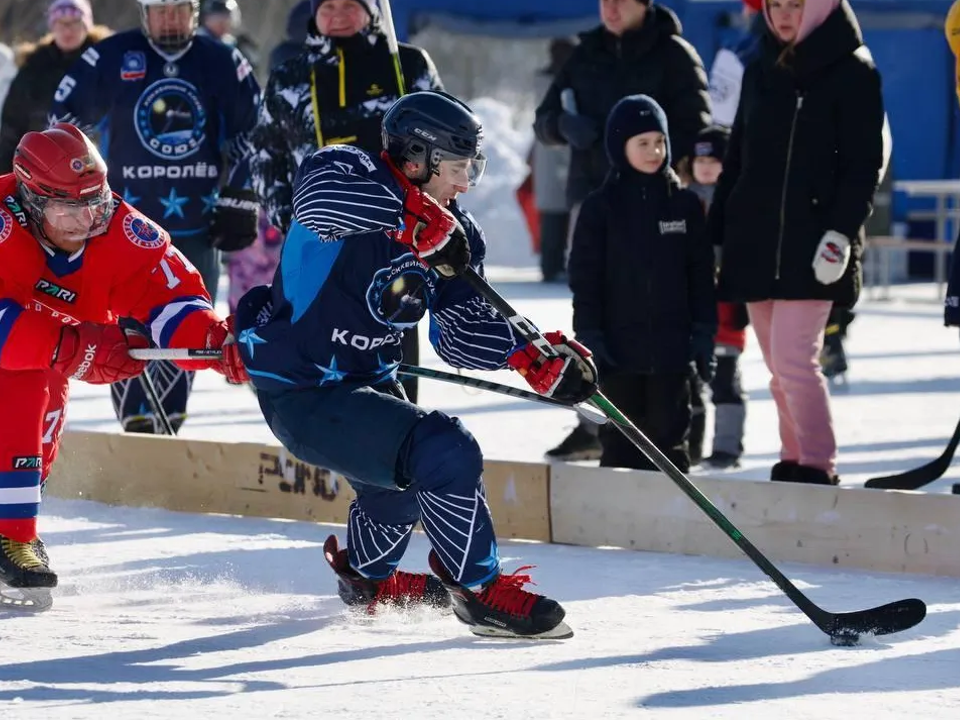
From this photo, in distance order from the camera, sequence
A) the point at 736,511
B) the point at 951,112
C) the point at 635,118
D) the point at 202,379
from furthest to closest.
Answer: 1. the point at 951,112
2. the point at 202,379
3. the point at 635,118
4. the point at 736,511

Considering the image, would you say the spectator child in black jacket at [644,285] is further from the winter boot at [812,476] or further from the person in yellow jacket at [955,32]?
the person in yellow jacket at [955,32]

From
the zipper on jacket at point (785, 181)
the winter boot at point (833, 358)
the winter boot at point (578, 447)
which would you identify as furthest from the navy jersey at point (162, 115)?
the winter boot at point (833, 358)

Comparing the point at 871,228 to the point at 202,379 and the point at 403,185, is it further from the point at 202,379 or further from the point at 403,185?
the point at 403,185

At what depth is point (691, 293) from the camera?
6129 mm

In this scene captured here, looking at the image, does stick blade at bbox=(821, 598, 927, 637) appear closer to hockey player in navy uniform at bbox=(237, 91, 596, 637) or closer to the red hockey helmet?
hockey player in navy uniform at bbox=(237, 91, 596, 637)

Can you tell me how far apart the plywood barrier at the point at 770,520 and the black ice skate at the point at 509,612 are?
3.39 ft

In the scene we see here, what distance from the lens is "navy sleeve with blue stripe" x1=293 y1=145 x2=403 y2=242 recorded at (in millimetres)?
4270

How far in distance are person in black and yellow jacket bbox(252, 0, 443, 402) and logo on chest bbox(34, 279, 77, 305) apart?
1284 mm

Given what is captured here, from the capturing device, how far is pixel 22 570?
4836 millimetres

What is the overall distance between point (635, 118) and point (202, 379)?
4590 mm

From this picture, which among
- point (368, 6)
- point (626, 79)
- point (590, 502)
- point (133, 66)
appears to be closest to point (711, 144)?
point (626, 79)

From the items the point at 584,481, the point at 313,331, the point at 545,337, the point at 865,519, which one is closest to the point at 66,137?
the point at 313,331

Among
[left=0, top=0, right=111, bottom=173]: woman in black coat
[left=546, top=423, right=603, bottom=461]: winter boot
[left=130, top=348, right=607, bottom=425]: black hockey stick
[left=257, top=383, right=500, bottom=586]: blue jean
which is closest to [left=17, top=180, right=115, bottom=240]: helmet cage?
[left=130, top=348, right=607, bottom=425]: black hockey stick

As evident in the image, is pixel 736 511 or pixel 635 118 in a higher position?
pixel 635 118
